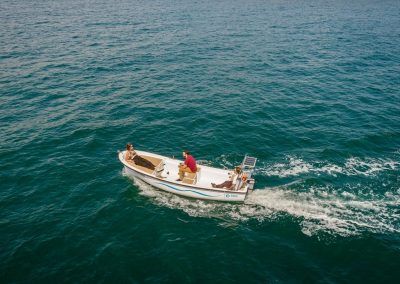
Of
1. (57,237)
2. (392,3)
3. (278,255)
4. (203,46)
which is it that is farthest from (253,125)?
(392,3)

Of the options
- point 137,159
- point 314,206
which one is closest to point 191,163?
point 137,159

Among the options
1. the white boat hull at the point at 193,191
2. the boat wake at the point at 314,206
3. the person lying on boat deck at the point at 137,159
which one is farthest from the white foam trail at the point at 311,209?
the person lying on boat deck at the point at 137,159

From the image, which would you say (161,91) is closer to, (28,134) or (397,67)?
(28,134)

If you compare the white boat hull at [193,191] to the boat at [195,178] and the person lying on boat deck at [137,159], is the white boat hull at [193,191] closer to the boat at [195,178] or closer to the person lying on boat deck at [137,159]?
the boat at [195,178]

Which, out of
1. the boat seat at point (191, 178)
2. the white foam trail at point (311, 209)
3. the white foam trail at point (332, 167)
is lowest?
the white foam trail at point (311, 209)

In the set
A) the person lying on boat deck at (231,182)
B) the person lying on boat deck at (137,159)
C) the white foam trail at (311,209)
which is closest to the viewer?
the white foam trail at (311,209)

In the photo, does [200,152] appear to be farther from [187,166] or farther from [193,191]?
[193,191]

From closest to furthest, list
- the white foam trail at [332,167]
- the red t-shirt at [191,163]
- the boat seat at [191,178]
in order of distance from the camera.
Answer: the red t-shirt at [191,163] → the boat seat at [191,178] → the white foam trail at [332,167]
